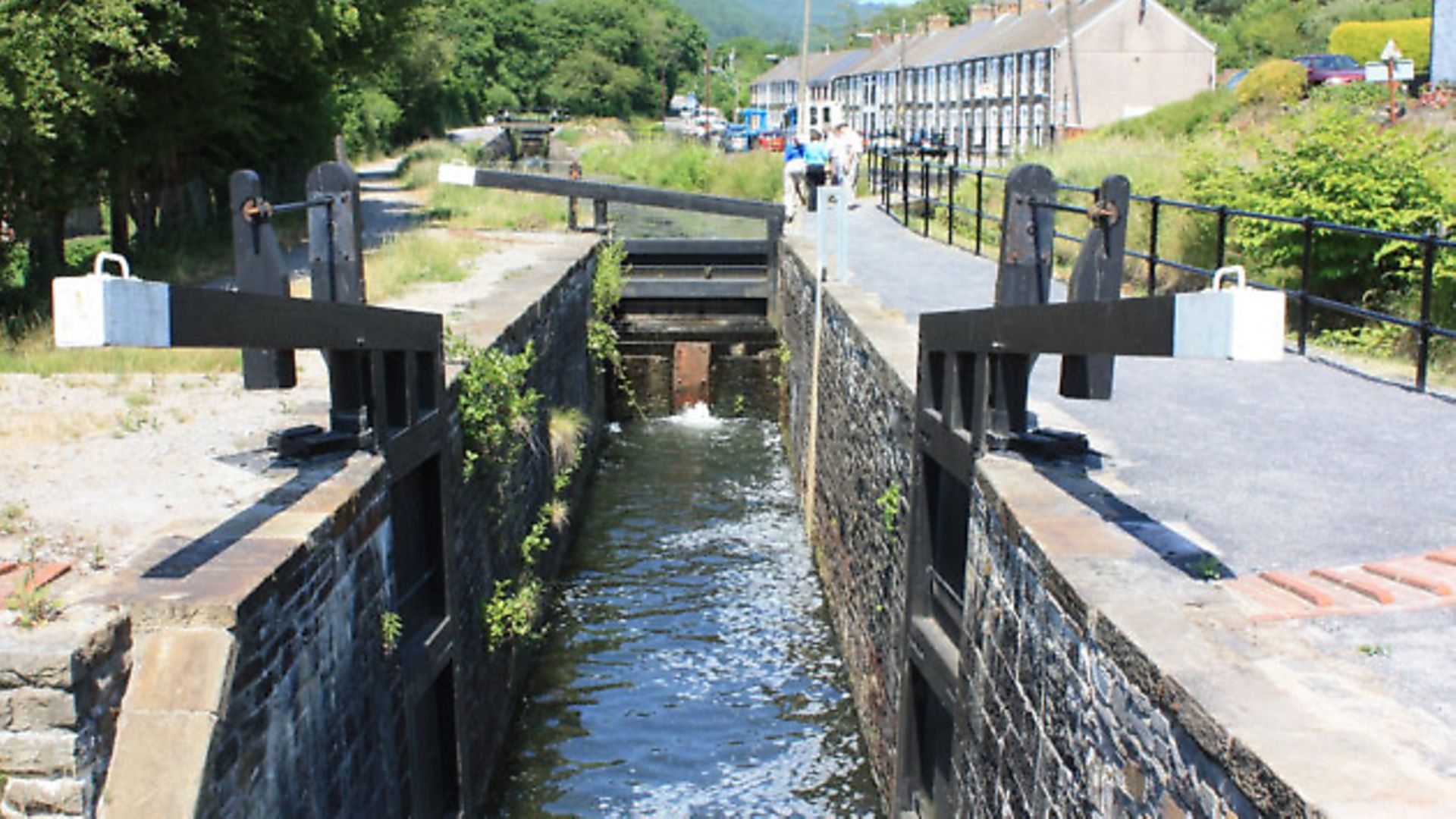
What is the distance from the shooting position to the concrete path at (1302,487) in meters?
4.04

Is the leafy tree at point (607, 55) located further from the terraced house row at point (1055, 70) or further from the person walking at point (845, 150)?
the person walking at point (845, 150)

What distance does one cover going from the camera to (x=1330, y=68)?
39.1 meters

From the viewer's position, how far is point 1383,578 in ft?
14.8

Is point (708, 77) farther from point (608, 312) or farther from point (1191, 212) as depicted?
point (1191, 212)

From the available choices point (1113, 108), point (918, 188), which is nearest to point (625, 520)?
point (918, 188)

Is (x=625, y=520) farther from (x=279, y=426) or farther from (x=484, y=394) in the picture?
(x=279, y=426)

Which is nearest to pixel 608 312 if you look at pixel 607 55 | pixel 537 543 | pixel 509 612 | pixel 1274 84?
pixel 537 543

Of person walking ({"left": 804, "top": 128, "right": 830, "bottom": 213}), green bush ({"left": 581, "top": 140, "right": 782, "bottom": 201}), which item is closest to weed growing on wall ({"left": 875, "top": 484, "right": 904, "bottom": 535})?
person walking ({"left": 804, "top": 128, "right": 830, "bottom": 213})

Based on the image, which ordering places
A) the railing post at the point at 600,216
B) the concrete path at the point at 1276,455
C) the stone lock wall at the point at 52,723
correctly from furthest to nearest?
the railing post at the point at 600,216
the concrete path at the point at 1276,455
the stone lock wall at the point at 52,723

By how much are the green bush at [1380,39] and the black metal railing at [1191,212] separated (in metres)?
17.9

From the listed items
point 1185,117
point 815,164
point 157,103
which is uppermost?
point 1185,117

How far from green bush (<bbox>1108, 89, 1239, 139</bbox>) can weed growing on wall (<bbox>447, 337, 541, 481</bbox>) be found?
25123 mm

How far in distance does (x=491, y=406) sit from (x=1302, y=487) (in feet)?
15.4

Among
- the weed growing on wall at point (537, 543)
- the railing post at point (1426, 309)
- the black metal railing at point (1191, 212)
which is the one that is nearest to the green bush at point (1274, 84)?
the black metal railing at point (1191, 212)
